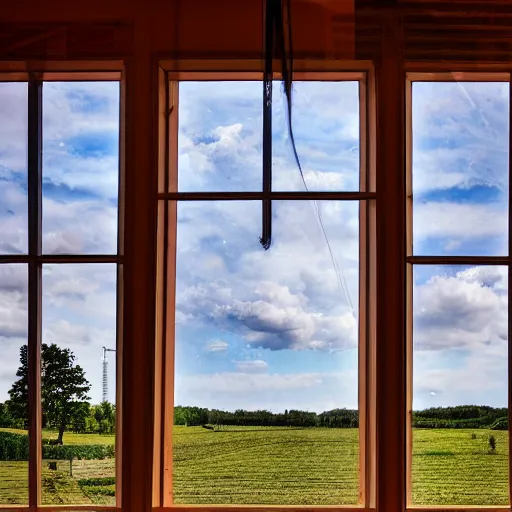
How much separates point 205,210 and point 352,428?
2.42ft

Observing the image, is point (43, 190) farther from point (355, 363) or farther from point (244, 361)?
point (355, 363)

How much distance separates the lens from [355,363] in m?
2.02

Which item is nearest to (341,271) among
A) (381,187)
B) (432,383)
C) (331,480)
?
(381,187)

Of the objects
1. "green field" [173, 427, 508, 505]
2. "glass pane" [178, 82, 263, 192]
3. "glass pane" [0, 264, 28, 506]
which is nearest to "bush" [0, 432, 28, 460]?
"glass pane" [0, 264, 28, 506]

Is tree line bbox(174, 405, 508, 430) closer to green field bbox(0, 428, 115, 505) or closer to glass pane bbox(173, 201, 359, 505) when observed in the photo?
glass pane bbox(173, 201, 359, 505)

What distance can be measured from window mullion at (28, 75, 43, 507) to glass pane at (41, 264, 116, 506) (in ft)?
0.07

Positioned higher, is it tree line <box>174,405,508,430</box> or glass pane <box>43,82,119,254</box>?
glass pane <box>43,82,119,254</box>

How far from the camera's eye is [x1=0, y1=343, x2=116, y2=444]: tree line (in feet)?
6.61

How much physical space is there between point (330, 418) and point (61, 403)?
76 cm

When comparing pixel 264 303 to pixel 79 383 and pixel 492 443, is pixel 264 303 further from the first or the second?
pixel 492 443

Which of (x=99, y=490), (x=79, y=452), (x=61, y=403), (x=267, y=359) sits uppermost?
(x=267, y=359)

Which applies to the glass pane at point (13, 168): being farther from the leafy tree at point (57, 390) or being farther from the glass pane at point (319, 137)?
the glass pane at point (319, 137)

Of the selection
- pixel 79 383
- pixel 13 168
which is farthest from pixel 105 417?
pixel 13 168

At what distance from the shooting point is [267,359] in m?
2.03
